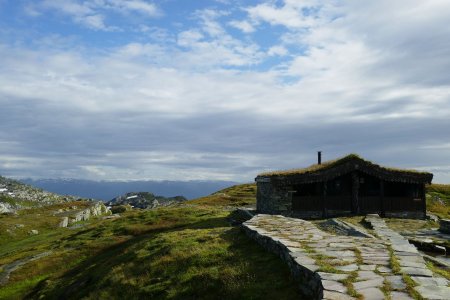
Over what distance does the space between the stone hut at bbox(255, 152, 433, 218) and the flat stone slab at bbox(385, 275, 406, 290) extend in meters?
26.7

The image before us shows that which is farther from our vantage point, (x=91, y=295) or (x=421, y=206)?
(x=421, y=206)

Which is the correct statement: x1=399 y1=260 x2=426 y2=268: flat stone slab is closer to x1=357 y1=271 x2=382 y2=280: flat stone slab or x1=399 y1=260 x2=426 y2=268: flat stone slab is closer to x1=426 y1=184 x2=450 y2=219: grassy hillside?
x1=357 y1=271 x2=382 y2=280: flat stone slab

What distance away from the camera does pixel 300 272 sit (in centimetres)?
1295

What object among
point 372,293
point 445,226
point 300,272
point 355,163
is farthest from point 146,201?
point 372,293

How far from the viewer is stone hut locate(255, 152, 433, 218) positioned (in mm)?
37938

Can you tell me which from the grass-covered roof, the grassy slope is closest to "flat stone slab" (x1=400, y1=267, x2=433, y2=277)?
the grassy slope

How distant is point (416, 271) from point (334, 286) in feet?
9.25

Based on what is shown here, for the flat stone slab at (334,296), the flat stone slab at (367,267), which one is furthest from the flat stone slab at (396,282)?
the flat stone slab at (334,296)

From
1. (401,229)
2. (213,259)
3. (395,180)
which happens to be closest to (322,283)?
(213,259)

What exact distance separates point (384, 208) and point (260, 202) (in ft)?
38.8

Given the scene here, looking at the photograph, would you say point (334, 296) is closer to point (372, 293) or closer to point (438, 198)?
point (372, 293)

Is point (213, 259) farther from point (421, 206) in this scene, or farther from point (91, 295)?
point (421, 206)

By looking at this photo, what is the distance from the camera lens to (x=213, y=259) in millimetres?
18062

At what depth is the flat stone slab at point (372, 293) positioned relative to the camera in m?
9.85
